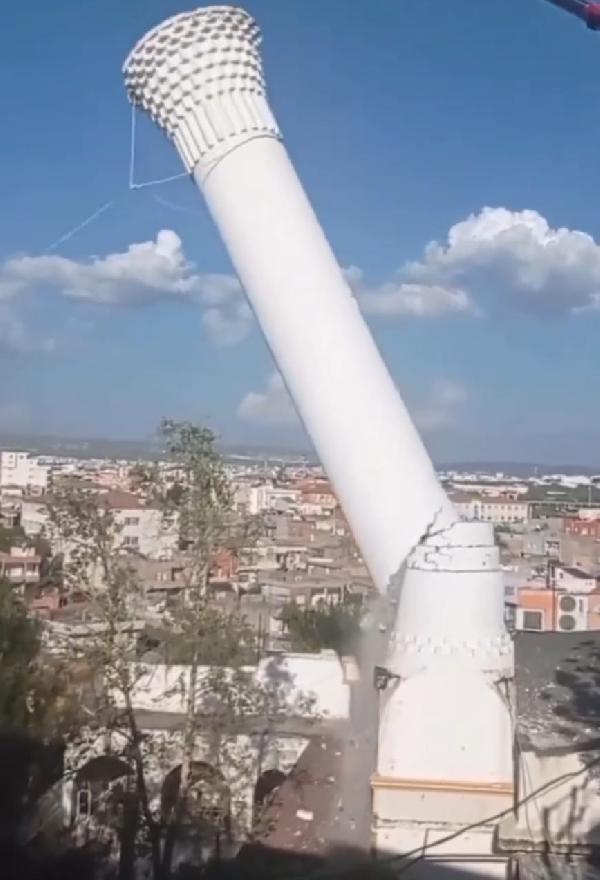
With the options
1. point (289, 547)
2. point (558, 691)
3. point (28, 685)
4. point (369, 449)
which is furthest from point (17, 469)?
point (369, 449)

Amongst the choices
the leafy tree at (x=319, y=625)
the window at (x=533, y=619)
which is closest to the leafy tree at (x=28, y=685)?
the leafy tree at (x=319, y=625)

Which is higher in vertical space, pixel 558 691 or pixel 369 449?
pixel 369 449

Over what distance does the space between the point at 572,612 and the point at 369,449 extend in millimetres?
18675

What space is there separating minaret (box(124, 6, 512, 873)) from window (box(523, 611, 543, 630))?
58.1 ft

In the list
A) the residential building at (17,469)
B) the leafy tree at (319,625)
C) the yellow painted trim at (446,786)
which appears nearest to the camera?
the yellow painted trim at (446,786)

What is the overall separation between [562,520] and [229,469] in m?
29.8

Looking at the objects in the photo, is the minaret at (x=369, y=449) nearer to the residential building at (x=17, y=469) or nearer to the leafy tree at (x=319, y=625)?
the leafy tree at (x=319, y=625)

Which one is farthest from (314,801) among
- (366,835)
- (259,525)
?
(366,835)

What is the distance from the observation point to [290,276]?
5824mm

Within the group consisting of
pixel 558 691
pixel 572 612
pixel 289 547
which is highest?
pixel 289 547

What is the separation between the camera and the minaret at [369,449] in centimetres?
520

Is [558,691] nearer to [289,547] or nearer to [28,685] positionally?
[28,685]

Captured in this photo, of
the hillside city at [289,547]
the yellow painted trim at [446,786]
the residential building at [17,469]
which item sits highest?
the residential building at [17,469]

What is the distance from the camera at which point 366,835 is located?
6168mm
